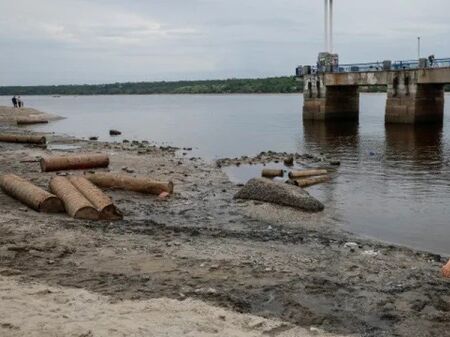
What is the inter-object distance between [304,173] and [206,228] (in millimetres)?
10451

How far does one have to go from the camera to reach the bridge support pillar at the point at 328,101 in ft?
188

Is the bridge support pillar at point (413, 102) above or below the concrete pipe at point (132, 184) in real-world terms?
above

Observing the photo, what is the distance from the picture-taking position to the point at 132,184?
17422mm

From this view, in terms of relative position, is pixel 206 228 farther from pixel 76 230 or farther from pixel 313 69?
pixel 313 69

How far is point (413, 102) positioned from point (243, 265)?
137ft

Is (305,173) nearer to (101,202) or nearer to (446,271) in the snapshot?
(101,202)

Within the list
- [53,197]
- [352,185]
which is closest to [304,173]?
[352,185]

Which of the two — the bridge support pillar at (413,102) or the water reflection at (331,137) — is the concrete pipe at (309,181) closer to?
the water reflection at (331,137)

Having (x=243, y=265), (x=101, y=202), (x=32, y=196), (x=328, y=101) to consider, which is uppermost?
(x=328, y=101)

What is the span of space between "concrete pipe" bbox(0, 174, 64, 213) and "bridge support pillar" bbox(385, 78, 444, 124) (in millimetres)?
39300

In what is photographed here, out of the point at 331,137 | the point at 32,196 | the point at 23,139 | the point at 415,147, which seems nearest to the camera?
the point at 32,196

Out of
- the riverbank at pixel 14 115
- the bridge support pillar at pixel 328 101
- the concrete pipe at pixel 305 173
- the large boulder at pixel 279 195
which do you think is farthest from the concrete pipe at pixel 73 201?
the riverbank at pixel 14 115

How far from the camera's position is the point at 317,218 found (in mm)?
15508

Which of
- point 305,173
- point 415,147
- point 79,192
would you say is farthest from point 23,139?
point 415,147
